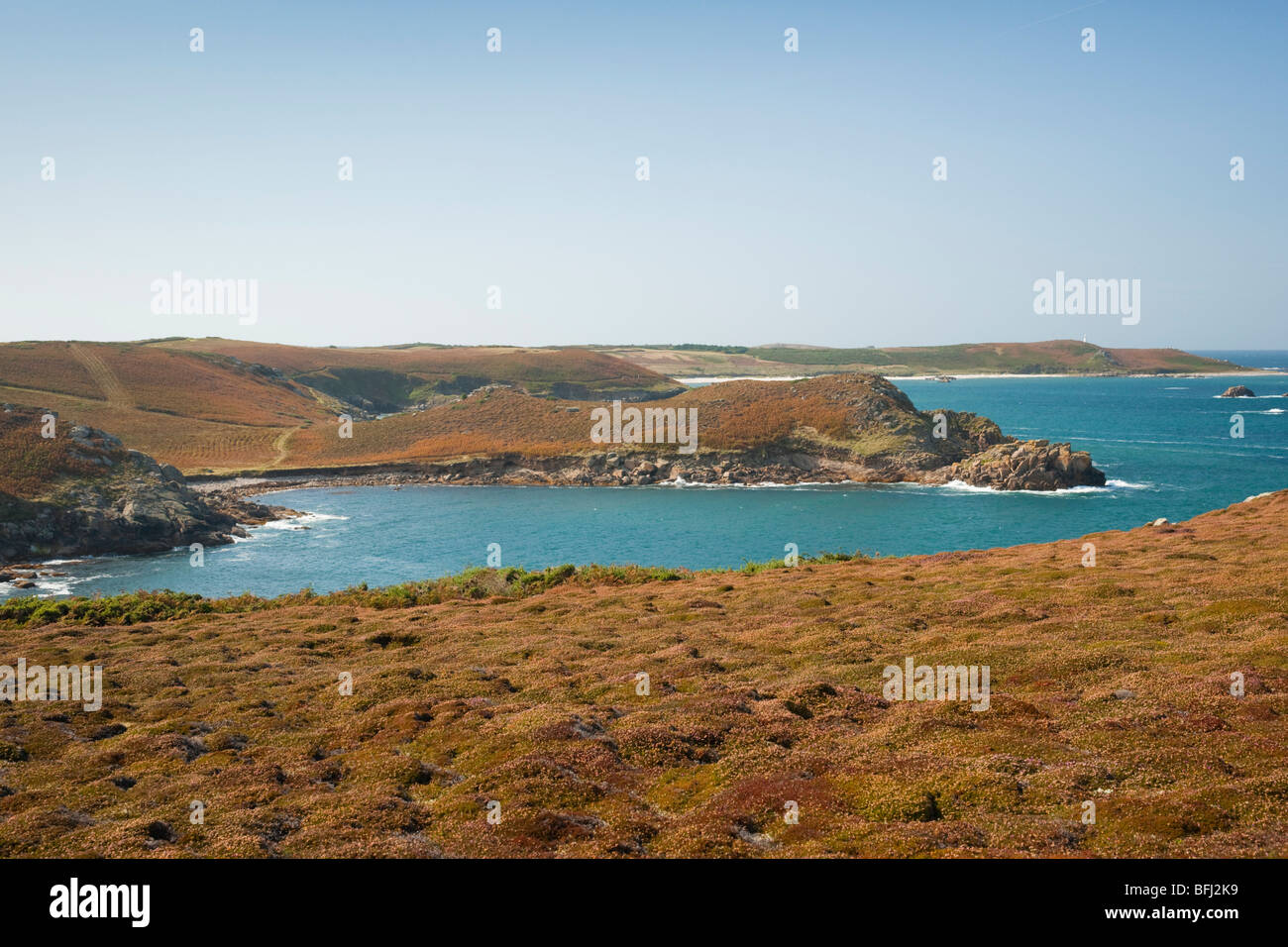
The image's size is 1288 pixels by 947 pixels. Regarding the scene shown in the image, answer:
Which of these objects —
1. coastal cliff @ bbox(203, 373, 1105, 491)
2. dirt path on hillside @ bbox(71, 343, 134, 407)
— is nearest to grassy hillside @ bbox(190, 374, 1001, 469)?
coastal cliff @ bbox(203, 373, 1105, 491)

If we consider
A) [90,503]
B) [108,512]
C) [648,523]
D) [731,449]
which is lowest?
[648,523]

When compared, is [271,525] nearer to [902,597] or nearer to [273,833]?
[902,597]

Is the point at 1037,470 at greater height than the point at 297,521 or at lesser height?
greater

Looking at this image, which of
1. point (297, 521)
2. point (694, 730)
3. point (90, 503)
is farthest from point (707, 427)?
point (694, 730)

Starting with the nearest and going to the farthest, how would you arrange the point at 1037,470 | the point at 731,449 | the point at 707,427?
the point at 1037,470, the point at 731,449, the point at 707,427

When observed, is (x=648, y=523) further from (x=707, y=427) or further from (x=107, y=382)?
(x=107, y=382)

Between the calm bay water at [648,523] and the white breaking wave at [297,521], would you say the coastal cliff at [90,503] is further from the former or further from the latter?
the calm bay water at [648,523]

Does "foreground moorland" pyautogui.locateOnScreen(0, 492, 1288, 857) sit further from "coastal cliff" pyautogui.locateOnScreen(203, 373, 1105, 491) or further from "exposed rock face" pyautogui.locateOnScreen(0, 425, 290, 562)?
"coastal cliff" pyautogui.locateOnScreen(203, 373, 1105, 491)
